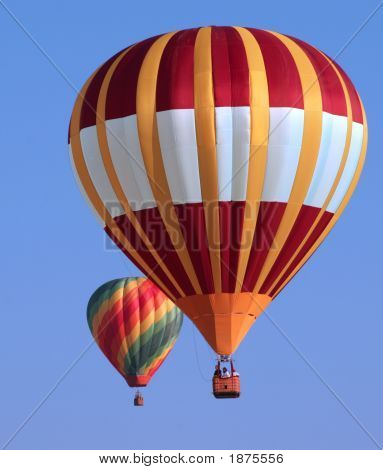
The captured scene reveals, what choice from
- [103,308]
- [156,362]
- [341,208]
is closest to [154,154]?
[341,208]

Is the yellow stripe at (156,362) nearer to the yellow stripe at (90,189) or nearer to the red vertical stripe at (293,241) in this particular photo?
the yellow stripe at (90,189)

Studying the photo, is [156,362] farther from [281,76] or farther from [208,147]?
[281,76]

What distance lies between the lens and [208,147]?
27766mm

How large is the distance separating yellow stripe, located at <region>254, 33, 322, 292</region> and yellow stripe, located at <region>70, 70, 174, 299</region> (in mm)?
2023

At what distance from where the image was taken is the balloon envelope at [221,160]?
91.4ft

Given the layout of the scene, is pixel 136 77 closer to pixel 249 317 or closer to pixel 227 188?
pixel 227 188

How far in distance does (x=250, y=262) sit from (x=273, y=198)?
44.2 inches

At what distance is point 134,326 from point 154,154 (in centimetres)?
1159

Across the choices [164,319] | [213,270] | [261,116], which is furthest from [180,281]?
[164,319]

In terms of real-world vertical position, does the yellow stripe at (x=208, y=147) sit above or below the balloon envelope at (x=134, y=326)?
above

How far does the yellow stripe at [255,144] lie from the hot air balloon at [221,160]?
0.02m

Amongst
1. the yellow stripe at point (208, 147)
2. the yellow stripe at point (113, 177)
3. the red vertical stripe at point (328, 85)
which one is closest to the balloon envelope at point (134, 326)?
the yellow stripe at point (113, 177)

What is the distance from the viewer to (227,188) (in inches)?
1099

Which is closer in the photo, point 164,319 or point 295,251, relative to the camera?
point 295,251
